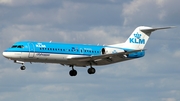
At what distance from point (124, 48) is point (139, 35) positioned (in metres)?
3.61

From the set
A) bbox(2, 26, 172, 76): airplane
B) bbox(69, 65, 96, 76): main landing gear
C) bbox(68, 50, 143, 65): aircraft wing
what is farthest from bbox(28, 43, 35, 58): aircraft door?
bbox(69, 65, 96, 76): main landing gear

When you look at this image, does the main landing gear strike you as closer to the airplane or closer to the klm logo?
the airplane

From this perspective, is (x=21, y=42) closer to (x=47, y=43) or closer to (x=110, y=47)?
(x=47, y=43)

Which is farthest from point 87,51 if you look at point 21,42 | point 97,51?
point 21,42

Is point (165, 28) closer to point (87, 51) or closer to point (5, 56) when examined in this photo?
point (87, 51)

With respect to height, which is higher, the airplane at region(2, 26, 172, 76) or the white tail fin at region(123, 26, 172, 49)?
the white tail fin at region(123, 26, 172, 49)

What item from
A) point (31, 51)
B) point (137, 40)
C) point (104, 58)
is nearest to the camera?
point (31, 51)

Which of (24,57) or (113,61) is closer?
(24,57)

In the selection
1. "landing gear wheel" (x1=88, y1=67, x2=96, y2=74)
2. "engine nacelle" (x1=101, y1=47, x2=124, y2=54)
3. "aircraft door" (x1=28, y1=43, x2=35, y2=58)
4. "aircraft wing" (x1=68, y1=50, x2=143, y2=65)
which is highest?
"engine nacelle" (x1=101, y1=47, x2=124, y2=54)

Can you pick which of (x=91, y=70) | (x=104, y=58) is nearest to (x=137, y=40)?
(x=104, y=58)

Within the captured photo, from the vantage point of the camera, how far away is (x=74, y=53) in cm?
10412

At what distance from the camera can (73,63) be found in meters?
105

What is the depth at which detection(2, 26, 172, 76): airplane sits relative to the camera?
10050 centimetres

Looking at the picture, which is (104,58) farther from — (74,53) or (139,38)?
(139,38)
